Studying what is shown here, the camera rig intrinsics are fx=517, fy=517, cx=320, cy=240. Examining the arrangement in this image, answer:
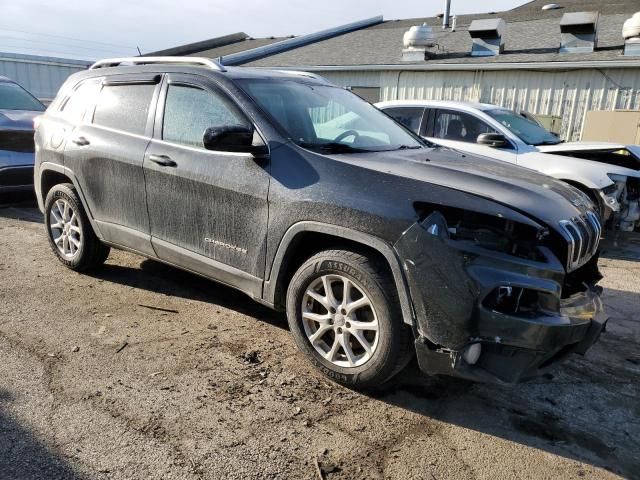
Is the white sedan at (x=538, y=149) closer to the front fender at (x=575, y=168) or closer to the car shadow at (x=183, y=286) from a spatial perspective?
the front fender at (x=575, y=168)

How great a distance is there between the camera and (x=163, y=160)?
380 cm

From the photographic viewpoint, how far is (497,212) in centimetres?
260

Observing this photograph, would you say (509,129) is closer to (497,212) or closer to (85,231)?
(497,212)

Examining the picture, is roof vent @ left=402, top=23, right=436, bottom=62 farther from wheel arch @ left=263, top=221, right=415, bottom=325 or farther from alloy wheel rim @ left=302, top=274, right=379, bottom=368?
alloy wheel rim @ left=302, top=274, right=379, bottom=368

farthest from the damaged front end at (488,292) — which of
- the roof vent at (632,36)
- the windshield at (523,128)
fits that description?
the roof vent at (632,36)

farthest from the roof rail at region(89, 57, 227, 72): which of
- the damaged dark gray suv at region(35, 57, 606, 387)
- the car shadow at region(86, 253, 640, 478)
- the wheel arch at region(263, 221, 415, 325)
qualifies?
the car shadow at region(86, 253, 640, 478)

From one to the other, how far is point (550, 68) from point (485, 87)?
159 cm

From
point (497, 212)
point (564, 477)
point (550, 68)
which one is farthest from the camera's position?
point (550, 68)

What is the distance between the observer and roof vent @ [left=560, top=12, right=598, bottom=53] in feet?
41.0

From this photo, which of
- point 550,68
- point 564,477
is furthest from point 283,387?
point 550,68

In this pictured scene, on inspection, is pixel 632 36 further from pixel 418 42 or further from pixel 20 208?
pixel 20 208

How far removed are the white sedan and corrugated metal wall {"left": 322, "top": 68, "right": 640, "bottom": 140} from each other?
16.1 ft

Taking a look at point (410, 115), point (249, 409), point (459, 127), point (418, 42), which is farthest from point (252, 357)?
point (418, 42)

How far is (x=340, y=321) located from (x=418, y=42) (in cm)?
1279
